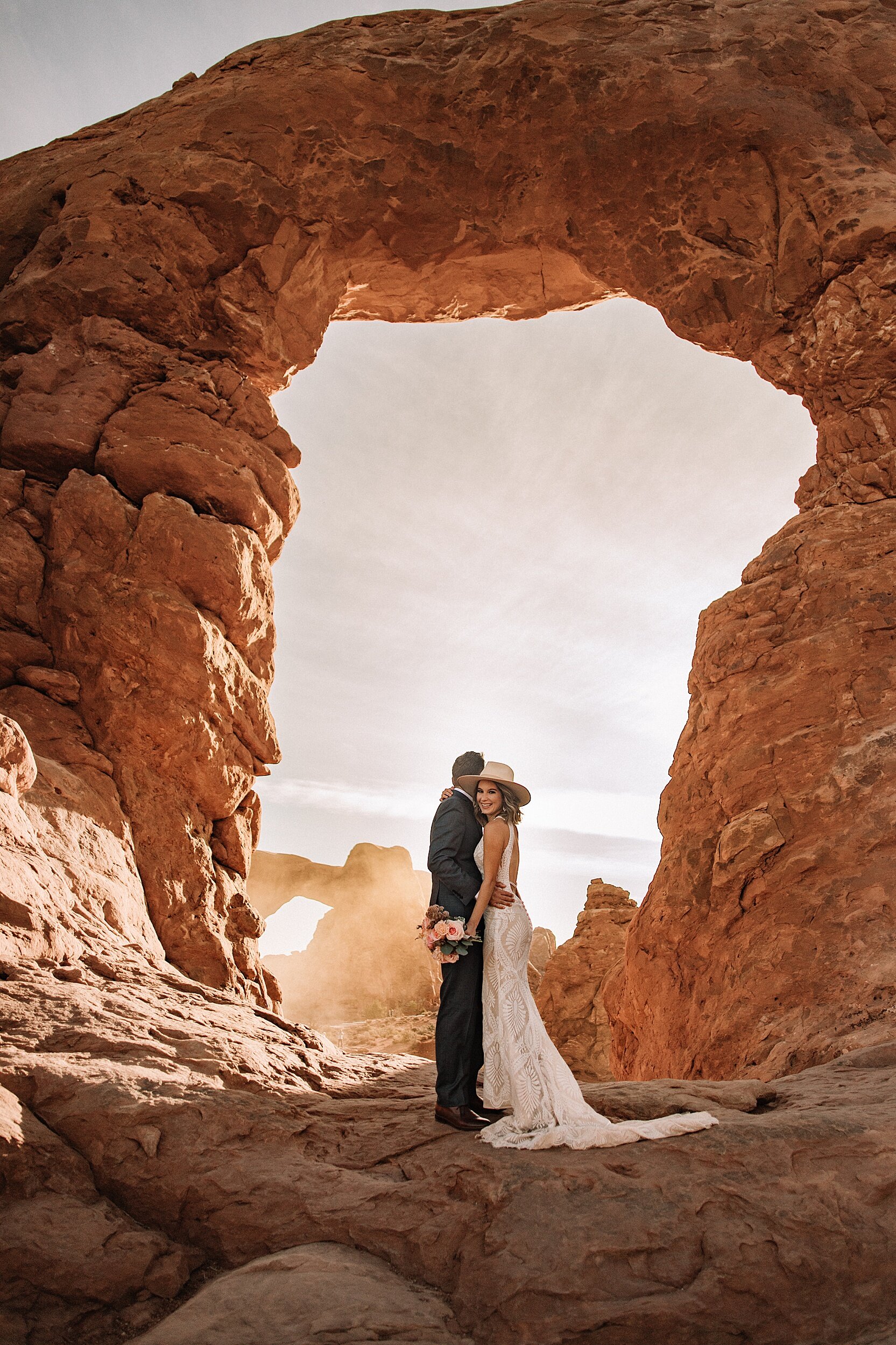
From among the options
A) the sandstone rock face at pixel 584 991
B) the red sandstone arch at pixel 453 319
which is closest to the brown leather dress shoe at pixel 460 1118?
the red sandstone arch at pixel 453 319

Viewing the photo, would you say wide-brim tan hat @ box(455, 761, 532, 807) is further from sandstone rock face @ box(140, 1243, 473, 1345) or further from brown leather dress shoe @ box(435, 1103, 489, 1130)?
sandstone rock face @ box(140, 1243, 473, 1345)

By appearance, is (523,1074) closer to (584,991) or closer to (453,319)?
(453,319)

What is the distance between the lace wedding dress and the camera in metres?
3.69

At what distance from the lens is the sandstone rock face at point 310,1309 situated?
257 centimetres

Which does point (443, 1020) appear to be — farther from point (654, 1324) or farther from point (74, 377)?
point (74, 377)

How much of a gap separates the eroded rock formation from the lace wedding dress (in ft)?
0.46

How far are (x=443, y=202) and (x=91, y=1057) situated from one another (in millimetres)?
10284

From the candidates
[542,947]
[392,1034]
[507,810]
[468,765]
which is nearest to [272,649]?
[468,765]

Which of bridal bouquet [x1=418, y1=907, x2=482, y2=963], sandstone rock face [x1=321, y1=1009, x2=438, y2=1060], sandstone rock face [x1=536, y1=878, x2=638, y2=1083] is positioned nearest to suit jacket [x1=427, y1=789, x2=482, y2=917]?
bridal bouquet [x1=418, y1=907, x2=482, y2=963]

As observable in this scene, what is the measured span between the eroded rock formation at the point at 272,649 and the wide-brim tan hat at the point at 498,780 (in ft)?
5.77

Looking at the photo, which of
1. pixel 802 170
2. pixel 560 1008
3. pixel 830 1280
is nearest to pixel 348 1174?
pixel 830 1280

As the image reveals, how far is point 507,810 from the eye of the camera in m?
4.84

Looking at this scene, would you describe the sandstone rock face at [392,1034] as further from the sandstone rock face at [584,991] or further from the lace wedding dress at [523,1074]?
the lace wedding dress at [523,1074]

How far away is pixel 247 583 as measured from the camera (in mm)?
7805
